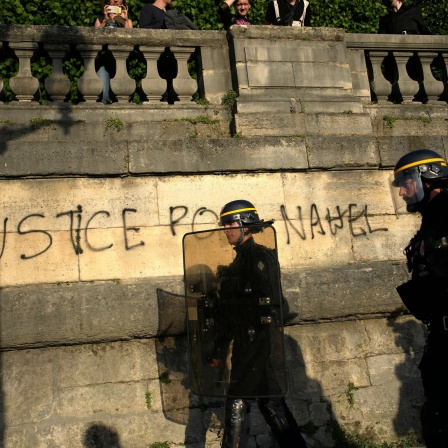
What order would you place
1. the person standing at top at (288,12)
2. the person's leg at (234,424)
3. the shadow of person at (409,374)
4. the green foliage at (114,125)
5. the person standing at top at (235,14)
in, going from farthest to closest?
the person standing at top at (235,14) → the person standing at top at (288,12) → the green foliage at (114,125) → the shadow of person at (409,374) → the person's leg at (234,424)

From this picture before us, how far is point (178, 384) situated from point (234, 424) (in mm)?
1041

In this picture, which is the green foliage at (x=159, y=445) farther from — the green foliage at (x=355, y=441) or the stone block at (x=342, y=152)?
the stone block at (x=342, y=152)

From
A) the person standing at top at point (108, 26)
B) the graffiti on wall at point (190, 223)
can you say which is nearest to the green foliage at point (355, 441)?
the graffiti on wall at point (190, 223)

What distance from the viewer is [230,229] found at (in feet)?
16.7

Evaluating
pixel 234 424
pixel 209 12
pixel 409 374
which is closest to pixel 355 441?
pixel 409 374

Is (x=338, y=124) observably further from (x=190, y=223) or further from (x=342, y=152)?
(x=190, y=223)

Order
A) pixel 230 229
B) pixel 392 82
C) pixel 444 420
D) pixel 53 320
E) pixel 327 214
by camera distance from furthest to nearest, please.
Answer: pixel 392 82 < pixel 327 214 < pixel 53 320 < pixel 230 229 < pixel 444 420

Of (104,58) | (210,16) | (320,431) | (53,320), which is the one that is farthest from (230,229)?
(210,16)

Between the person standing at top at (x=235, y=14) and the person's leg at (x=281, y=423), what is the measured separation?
14.9ft

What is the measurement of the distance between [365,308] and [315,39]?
288 centimetres

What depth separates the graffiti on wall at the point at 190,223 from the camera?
6.01 m

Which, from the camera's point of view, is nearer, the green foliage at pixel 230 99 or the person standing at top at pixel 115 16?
the green foliage at pixel 230 99

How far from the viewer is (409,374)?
20.9 feet

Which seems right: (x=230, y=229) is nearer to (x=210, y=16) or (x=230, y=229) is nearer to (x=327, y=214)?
(x=327, y=214)
